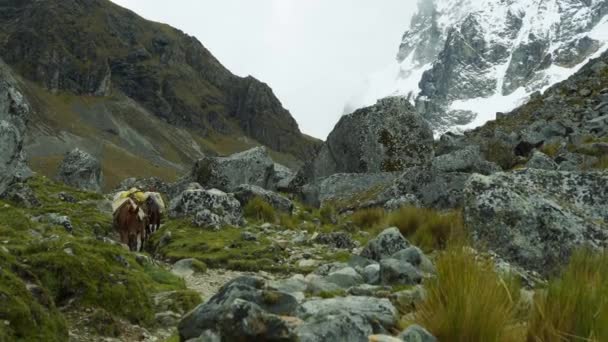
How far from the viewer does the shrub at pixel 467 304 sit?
4969 mm

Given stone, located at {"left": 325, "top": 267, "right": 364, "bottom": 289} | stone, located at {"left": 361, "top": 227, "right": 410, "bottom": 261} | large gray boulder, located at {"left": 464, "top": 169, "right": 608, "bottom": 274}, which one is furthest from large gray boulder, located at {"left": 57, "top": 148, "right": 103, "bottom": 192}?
large gray boulder, located at {"left": 464, "top": 169, "right": 608, "bottom": 274}

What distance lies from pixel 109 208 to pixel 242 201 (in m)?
7.70

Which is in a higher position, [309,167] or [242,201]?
[309,167]

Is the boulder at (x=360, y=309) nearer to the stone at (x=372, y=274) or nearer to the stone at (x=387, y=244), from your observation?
the stone at (x=372, y=274)

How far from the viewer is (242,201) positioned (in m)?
25.0

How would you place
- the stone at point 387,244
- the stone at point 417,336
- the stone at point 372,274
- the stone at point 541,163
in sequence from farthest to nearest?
the stone at point 541,163, the stone at point 387,244, the stone at point 372,274, the stone at point 417,336

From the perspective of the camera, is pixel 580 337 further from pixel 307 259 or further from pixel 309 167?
pixel 309 167

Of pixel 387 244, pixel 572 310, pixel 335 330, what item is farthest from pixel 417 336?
pixel 387 244

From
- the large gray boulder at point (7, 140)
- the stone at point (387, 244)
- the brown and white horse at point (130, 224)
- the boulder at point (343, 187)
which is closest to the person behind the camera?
the stone at point (387, 244)

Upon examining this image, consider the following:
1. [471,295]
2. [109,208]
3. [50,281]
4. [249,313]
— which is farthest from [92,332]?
[109,208]

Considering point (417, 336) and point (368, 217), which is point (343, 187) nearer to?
point (368, 217)

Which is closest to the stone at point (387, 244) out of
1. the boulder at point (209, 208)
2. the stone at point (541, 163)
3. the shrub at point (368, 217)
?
the shrub at point (368, 217)

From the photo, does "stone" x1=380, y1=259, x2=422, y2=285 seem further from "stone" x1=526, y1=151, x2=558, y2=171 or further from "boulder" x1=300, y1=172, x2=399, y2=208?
"boulder" x1=300, y1=172, x2=399, y2=208

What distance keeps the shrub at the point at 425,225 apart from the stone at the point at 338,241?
1.12 meters
